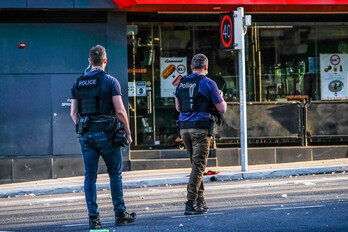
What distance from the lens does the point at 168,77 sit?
57.9ft

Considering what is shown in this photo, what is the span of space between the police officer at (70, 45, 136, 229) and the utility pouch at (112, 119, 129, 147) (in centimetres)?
5

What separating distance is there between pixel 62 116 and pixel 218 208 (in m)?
8.14

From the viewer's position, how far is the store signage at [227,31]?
15.3 meters

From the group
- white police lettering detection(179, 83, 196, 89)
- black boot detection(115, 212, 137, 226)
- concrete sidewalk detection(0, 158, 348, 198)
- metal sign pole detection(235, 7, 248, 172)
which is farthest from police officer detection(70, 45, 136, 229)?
metal sign pole detection(235, 7, 248, 172)

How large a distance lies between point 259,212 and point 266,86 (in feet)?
31.2

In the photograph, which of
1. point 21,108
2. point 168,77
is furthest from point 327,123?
point 21,108

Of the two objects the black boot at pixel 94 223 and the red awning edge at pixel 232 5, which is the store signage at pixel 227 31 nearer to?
the red awning edge at pixel 232 5

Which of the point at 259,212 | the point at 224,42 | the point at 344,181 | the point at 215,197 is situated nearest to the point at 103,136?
the point at 259,212

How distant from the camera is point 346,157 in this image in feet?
59.1

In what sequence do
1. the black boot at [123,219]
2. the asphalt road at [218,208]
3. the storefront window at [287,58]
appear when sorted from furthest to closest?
1. the storefront window at [287,58]
2. the black boot at [123,219]
3. the asphalt road at [218,208]

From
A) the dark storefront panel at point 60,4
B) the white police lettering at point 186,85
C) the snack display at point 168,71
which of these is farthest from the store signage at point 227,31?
the white police lettering at point 186,85

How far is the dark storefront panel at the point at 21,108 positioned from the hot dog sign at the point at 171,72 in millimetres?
2749

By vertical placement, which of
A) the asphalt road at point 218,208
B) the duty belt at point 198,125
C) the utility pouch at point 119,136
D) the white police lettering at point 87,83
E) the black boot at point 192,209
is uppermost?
the white police lettering at point 87,83

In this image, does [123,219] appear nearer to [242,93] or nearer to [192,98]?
[192,98]
